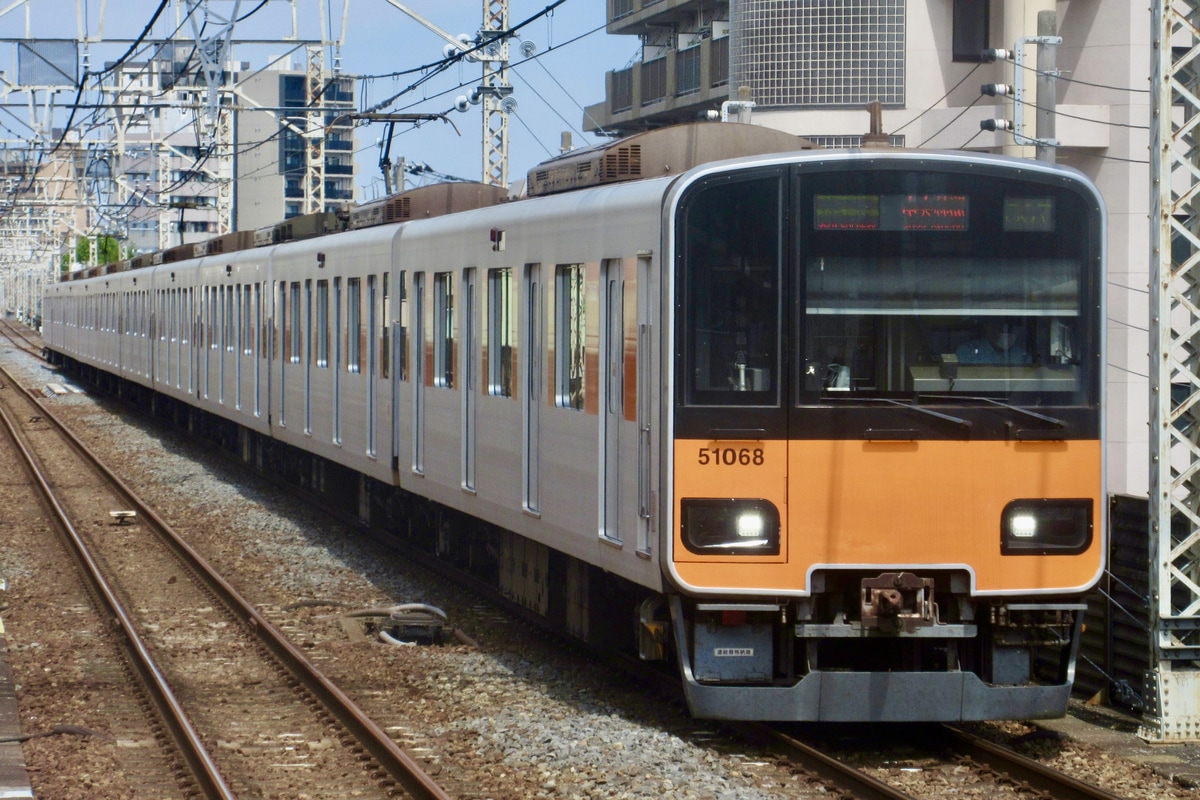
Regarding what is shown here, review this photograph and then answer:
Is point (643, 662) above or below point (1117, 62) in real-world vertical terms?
below

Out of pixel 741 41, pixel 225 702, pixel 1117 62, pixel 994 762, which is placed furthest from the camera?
pixel 741 41

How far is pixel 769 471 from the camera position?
7.34 metres

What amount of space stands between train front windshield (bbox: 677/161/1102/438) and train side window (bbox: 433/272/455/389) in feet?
13.8

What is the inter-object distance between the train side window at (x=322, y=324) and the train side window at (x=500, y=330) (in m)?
5.30

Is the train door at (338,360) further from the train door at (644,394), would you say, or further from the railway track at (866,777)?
the railway track at (866,777)

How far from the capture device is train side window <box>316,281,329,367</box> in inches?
612

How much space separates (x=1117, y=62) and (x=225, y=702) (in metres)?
17.1

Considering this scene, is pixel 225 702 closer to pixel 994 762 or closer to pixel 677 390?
pixel 677 390

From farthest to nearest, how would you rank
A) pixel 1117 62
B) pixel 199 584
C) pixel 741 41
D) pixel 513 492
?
1. pixel 741 41
2. pixel 1117 62
3. pixel 199 584
4. pixel 513 492

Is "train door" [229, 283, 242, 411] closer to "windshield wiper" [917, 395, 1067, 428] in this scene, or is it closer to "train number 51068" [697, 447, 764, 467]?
"train number 51068" [697, 447, 764, 467]

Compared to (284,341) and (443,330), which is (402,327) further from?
(284,341)

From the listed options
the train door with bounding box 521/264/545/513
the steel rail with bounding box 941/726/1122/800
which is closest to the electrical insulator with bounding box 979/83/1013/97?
the train door with bounding box 521/264/545/513

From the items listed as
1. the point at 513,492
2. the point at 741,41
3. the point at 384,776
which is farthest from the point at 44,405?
the point at 384,776

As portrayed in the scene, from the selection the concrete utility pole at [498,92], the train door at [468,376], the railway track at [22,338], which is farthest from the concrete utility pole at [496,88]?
the railway track at [22,338]
